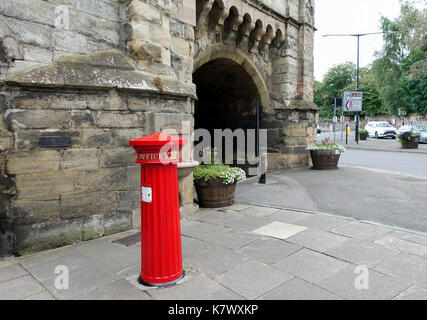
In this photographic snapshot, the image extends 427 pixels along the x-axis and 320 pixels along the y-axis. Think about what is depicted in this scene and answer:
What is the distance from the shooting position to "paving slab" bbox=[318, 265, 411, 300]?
2.46 meters

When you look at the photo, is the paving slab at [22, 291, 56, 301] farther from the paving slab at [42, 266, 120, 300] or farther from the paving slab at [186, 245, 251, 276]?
the paving slab at [186, 245, 251, 276]

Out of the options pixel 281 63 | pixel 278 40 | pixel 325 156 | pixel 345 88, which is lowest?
pixel 325 156

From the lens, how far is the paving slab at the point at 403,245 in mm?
3301

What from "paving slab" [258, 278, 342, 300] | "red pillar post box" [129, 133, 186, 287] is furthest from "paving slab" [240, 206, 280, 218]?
"red pillar post box" [129, 133, 186, 287]

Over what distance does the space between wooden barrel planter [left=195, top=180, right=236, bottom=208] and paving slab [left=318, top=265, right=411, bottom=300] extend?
275cm

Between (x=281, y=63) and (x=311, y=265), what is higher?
(x=281, y=63)

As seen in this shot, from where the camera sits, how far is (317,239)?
12.2 ft

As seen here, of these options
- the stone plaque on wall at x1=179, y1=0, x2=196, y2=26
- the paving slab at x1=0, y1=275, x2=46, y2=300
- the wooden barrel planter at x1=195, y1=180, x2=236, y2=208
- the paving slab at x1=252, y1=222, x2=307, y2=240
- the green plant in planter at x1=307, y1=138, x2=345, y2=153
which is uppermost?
the stone plaque on wall at x1=179, y1=0, x2=196, y2=26

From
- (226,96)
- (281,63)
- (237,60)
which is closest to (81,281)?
(237,60)

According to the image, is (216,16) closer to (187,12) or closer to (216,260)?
(187,12)

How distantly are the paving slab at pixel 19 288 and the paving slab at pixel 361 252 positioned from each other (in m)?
2.67

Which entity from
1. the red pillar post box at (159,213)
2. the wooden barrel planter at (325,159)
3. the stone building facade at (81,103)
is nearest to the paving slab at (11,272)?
the stone building facade at (81,103)

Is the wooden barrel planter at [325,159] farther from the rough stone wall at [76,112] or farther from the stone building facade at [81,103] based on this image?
the rough stone wall at [76,112]

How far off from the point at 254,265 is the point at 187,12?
164 inches
